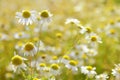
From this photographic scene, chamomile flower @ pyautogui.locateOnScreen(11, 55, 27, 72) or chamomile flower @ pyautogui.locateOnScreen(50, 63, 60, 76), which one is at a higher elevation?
chamomile flower @ pyautogui.locateOnScreen(50, 63, 60, 76)

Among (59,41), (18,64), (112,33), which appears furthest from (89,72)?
(59,41)

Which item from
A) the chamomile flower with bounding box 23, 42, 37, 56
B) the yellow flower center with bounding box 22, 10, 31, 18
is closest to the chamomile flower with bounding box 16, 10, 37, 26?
the yellow flower center with bounding box 22, 10, 31, 18

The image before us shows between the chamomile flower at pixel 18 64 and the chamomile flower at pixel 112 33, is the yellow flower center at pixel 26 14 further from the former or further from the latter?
the chamomile flower at pixel 112 33

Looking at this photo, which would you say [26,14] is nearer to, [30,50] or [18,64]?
[30,50]

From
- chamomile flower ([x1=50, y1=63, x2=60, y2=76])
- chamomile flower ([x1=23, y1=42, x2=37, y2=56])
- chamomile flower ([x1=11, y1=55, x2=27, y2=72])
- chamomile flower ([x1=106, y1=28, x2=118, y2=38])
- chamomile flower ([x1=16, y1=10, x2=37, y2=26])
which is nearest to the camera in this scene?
chamomile flower ([x1=11, y1=55, x2=27, y2=72])

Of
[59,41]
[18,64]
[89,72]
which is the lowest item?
[18,64]

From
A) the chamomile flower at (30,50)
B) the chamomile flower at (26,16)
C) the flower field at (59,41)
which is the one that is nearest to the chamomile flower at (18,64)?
the flower field at (59,41)

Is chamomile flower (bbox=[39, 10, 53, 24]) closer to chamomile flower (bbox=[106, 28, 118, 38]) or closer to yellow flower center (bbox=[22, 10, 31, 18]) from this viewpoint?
yellow flower center (bbox=[22, 10, 31, 18])

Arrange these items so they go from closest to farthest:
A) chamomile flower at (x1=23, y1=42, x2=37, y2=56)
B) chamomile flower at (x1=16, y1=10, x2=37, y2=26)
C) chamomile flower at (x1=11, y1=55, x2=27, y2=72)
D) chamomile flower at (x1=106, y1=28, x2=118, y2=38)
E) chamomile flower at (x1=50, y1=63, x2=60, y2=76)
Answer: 1. chamomile flower at (x1=11, y1=55, x2=27, y2=72)
2. chamomile flower at (x1=23, y1=42, x2=37, y2=56)
3. chamomile flower at (x1=16, y1=10, x2=37, y2=26)
4. chamomile flower at (x1=50, y1=63, x2=60, y2=76)
5. chamomile flower at (x1=106, y1=28, x2=118, y2=38)
